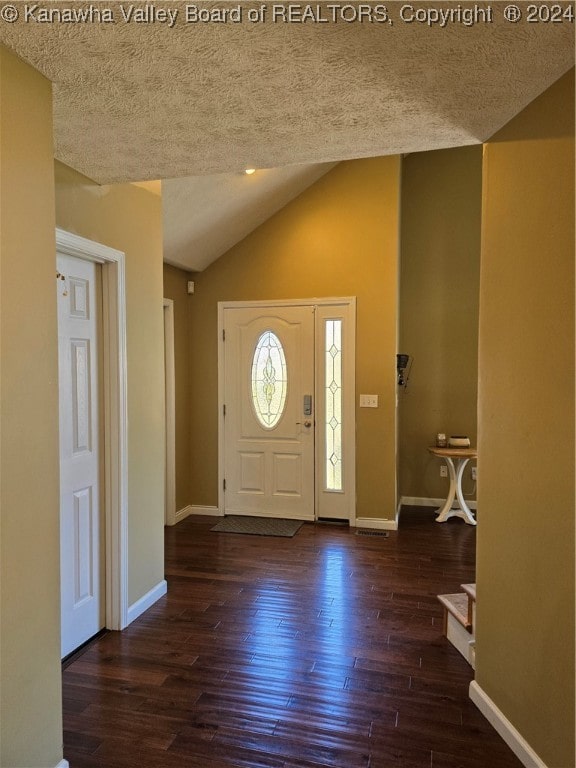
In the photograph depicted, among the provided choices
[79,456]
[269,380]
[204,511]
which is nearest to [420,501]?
[269,380]

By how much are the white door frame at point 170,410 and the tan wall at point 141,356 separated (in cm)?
151

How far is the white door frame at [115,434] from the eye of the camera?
9.50 feet

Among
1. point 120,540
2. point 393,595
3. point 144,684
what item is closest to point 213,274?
point 120,540

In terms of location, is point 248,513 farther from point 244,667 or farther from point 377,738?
point 377,738

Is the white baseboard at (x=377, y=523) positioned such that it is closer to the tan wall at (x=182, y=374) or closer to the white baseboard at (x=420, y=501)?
the white baseboard at (x=420, y=501)

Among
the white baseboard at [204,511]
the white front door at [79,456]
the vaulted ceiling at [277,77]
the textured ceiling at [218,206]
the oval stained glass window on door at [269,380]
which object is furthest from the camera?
the white baseboard at [204,511]

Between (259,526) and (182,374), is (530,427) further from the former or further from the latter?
(182,374)

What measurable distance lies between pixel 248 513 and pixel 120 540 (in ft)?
7.82

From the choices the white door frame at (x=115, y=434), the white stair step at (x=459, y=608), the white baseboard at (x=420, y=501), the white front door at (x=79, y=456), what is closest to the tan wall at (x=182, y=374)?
the white door frame at (x=115, y=434)

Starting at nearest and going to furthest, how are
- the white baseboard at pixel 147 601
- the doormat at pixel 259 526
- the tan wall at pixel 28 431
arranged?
the tan wall at pixel 28 431 → the white baseboard at pixel 147 601 → the doormat at pixel 259 526

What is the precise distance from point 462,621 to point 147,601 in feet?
5.93

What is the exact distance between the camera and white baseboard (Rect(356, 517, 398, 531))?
4.82m

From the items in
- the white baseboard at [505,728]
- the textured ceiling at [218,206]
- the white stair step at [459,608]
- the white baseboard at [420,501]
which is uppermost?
the textured ceiling at [218,206]

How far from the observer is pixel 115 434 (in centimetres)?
292
